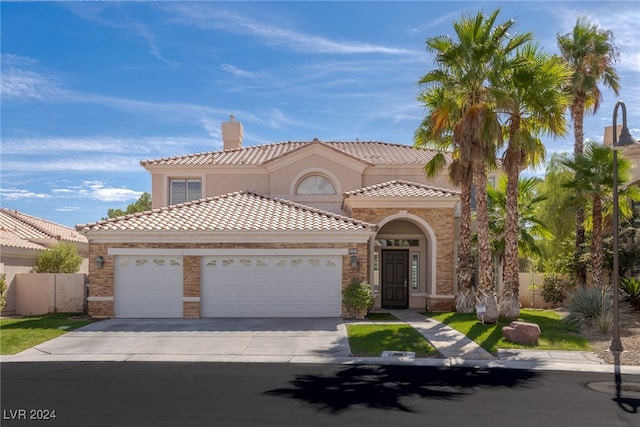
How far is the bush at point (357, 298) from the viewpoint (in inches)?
713

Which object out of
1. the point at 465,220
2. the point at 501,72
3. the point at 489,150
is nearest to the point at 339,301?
the point at 465,220

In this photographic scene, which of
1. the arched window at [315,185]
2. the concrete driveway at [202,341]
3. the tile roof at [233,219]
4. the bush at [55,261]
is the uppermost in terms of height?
the arched window at [315,185]

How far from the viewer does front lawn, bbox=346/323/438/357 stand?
43.4 feet

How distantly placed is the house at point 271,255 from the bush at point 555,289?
452 centimetres

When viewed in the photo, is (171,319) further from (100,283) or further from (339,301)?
(339,301)

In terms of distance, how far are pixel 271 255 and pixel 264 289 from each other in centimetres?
118

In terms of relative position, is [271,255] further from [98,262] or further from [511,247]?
[511,247]

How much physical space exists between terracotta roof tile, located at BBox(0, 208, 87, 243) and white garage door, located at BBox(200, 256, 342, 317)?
12994 mm

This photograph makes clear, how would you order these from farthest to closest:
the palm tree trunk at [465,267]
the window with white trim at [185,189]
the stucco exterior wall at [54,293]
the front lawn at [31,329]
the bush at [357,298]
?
the window with white trim at [185,189] < the stucco exterior wall at [54,293] < the palm tree trunk at [465,267] < the bush at [357,298] < the front lawn at [31,329]

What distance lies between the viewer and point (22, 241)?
2456 centimetres

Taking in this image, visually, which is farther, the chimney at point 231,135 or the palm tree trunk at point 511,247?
the chimney at point 231,135

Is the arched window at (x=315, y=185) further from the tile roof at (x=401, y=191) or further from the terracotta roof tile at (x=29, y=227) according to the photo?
the terracotta roof tile at (x=29, y=227)

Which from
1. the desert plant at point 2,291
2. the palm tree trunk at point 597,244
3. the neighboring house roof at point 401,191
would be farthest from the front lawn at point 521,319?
the desert plant at point 2,291

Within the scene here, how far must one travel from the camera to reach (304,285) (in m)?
18.6
